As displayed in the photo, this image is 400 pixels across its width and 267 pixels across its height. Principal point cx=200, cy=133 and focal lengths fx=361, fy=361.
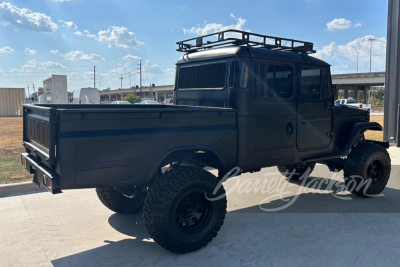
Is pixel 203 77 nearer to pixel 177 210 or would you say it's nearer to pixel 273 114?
pixel 273 114

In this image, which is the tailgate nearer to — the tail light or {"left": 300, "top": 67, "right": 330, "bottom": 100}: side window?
the tail light

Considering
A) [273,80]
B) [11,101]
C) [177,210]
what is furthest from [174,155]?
Answer: [11,101]

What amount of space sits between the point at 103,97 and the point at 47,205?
133 m

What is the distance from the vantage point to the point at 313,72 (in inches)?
208

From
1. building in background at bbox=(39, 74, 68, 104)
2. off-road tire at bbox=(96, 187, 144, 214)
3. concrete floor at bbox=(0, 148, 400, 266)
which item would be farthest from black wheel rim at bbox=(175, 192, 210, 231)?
building in background at bbox=(39, 74, 68, 104)

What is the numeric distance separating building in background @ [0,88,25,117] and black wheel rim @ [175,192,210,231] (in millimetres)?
35302

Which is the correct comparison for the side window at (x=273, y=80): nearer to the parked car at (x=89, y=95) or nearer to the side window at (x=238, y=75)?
the side window at (x=238, y=75)

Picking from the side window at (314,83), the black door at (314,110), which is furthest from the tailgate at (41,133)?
the side window at (314,83)

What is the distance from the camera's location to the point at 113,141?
3.38 meters

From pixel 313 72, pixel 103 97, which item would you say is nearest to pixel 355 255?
pixel 313 72

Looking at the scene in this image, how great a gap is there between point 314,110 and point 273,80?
37.7 inches

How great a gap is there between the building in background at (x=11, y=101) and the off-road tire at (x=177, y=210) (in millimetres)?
35343

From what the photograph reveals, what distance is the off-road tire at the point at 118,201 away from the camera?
479cm

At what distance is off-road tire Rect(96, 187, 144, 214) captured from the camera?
4.79 m
